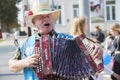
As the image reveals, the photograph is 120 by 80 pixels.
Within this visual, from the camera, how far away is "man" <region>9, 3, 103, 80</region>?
3690mm

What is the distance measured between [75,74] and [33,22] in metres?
0.65

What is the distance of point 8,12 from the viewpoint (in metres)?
78.8

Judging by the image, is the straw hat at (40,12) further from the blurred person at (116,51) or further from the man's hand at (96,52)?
the blurred person at (116,51)

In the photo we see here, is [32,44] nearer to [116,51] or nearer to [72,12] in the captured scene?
[116,51]

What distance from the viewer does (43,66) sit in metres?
3.54

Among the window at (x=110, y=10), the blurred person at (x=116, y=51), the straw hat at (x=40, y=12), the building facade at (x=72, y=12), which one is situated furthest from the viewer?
the window at (x=110, y=10)

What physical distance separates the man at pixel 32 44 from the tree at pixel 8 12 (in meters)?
74.3

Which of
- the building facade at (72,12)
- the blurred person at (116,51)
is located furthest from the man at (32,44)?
the building facade at (72,12)

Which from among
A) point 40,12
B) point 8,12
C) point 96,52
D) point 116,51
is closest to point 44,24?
point 40,12

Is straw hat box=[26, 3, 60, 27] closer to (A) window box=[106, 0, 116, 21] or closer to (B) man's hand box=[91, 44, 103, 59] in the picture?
(B) man's hand box=[91, 44, 103, 59]

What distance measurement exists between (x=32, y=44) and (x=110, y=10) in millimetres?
44281

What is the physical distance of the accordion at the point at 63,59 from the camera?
140 inches

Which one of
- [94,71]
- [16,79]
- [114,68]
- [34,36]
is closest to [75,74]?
[94,71]

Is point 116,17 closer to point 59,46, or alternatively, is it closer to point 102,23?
point 102,23
